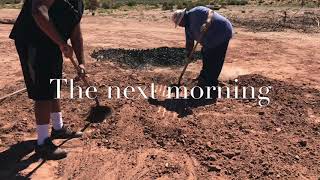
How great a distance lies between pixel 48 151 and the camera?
4.45 meters

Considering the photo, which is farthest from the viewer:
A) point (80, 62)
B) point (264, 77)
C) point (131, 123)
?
point (264, 77)

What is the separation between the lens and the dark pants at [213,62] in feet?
21.3

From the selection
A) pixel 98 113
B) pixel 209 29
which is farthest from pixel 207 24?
pixel 98 113

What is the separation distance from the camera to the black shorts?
13.6 feet

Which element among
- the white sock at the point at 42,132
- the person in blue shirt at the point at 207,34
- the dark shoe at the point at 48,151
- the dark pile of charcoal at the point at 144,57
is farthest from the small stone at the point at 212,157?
the dark pile of charcoal at the point at 144,57

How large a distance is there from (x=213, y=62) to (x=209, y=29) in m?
0.51

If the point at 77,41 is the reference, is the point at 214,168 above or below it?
below

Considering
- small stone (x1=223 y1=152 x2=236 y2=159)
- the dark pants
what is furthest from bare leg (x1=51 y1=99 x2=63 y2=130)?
the dark pants

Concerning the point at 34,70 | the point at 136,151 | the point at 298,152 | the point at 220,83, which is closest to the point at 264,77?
the point at 220,83

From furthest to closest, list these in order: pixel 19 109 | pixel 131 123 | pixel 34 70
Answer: pixel 19 109, pixel 131 123, pixel 34 70

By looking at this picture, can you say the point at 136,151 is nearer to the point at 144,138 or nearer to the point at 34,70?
the point at 144,138

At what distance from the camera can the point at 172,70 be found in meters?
7.54

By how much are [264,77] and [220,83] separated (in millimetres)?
783

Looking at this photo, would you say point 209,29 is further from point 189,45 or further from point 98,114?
point 98,114
